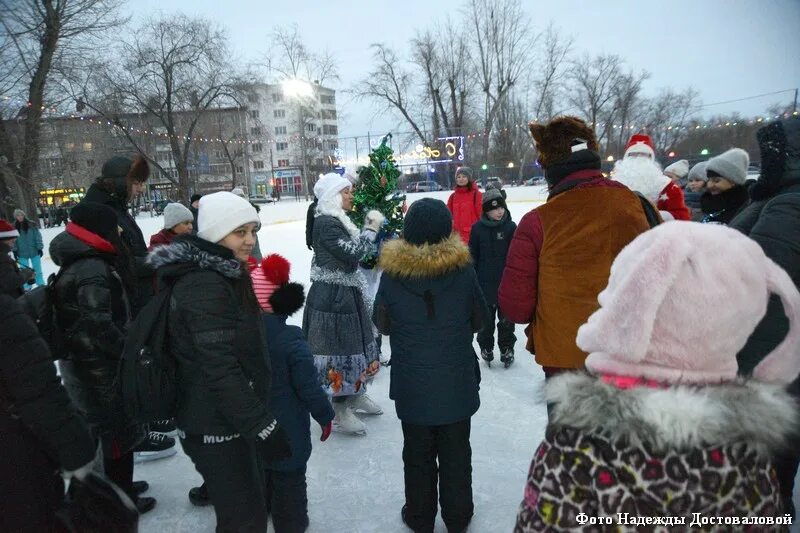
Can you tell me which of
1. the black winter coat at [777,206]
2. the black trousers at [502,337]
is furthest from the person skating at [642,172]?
the black trousers at [502,337]

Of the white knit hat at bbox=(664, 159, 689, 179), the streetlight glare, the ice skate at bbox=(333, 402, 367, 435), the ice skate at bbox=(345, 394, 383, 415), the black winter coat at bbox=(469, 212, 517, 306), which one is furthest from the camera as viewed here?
the streetlight glare

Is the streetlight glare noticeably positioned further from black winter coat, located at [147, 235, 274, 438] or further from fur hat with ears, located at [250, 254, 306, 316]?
black winter coat, located at [147, 235, 274, 438]

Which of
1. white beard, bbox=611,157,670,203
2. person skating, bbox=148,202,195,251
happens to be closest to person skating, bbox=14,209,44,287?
person skating, bbox=148,202,195,251

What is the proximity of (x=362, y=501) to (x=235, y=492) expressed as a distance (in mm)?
1214

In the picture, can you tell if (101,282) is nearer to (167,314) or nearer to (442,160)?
(167,314)

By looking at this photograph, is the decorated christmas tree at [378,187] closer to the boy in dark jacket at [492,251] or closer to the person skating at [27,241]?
the boy in dark jacket at [492,251]

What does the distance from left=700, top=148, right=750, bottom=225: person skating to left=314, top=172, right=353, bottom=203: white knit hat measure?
2680 millimetres

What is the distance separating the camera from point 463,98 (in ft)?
Result: 104

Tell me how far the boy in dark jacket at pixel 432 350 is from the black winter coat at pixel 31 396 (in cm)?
133

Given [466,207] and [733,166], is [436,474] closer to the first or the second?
[733,166]

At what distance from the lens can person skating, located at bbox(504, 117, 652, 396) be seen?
2062 millimetres

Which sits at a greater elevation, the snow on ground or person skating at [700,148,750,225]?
person skating at [700,148,750,225]

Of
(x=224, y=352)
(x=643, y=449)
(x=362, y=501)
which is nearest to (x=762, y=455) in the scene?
(x=643, y=449)

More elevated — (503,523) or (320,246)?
(320,246)
